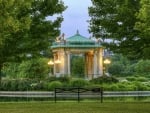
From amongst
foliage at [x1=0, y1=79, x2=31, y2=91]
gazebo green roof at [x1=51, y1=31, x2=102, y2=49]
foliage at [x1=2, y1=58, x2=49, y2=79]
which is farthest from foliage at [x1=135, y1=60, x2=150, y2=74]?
foliage at [x1=0, y1=79, x2=31, y2=91]

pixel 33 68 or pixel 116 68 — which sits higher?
pixel 116 68

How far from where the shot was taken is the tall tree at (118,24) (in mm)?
27391

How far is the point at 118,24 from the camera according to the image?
2906 centimetres

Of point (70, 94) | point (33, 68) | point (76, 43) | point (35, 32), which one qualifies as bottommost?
point (70, 94)

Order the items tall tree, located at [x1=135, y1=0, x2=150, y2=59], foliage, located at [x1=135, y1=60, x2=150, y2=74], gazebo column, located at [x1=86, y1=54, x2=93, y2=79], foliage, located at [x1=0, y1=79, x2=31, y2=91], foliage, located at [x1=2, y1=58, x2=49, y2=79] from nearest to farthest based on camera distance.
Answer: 1. tall tree, located at [x1=135, y1=0, x2=150, y2=59]
2. foliage, located at [x1=0, y1=79, x2=31, y2=91]
3. gazebo column, located at [x1=86, y1=54, x2=93, y2=79]
4. foliage, located at [x1=2, y1=58, x2=49, y2=79]
5. foliage, located at [x1=135, y1=60, x2=150, y2=74]

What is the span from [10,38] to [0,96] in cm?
566

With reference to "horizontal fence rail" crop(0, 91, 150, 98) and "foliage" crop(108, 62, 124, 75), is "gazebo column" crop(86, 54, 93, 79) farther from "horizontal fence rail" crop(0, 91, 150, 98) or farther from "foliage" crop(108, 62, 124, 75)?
"horizontal fence rail" crop(0, 91, 150, 98)

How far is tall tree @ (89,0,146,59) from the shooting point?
27.4 meters

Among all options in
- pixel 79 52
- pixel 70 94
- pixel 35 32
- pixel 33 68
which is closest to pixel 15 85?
pixel 70 94

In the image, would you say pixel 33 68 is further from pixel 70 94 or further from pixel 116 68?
pixel 70 94

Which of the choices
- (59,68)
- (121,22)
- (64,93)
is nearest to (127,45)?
(121,22)

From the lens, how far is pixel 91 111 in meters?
23.0

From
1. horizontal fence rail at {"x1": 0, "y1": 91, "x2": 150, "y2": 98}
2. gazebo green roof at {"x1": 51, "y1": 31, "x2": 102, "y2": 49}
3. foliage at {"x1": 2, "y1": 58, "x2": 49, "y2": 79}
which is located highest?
gazebo green roof at {"x1": 51, "y1": 31, "x2": 102, "y2": 49}

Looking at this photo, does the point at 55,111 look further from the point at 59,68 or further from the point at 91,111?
the point at 59,68
